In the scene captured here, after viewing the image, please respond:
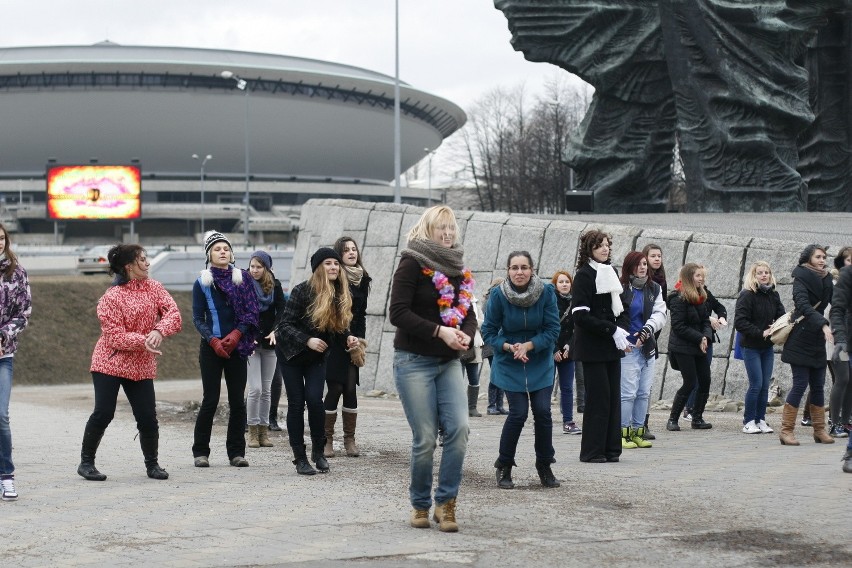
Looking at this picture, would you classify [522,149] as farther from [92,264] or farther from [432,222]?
[432,222]

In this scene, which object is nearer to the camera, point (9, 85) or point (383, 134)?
point (9, 85)

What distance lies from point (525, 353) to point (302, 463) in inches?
74.8

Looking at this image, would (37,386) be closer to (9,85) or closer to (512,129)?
(512,129)

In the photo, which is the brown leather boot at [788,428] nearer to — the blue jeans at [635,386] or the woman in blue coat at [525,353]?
the blue jeans at [635,386]

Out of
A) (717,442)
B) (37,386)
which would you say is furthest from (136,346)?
(37,386)

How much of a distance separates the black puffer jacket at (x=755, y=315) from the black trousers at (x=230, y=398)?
4.44 meters

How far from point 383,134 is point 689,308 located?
318 ft

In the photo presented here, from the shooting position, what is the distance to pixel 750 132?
60.9ft

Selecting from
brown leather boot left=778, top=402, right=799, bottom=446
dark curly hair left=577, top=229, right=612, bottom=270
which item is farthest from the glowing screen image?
dark curly hair left=577, top=229, right=612, bottom=270

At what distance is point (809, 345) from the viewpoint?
10.4 meters

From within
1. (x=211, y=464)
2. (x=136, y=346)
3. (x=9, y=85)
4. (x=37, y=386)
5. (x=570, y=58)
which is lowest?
(x=37, y=386)

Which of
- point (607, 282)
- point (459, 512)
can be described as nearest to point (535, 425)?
point (459, 512)

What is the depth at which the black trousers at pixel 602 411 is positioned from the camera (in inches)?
366

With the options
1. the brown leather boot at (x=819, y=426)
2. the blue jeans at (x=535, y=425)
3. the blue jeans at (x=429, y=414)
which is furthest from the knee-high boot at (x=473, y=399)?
the blue jeans at (x=429, y=414)
